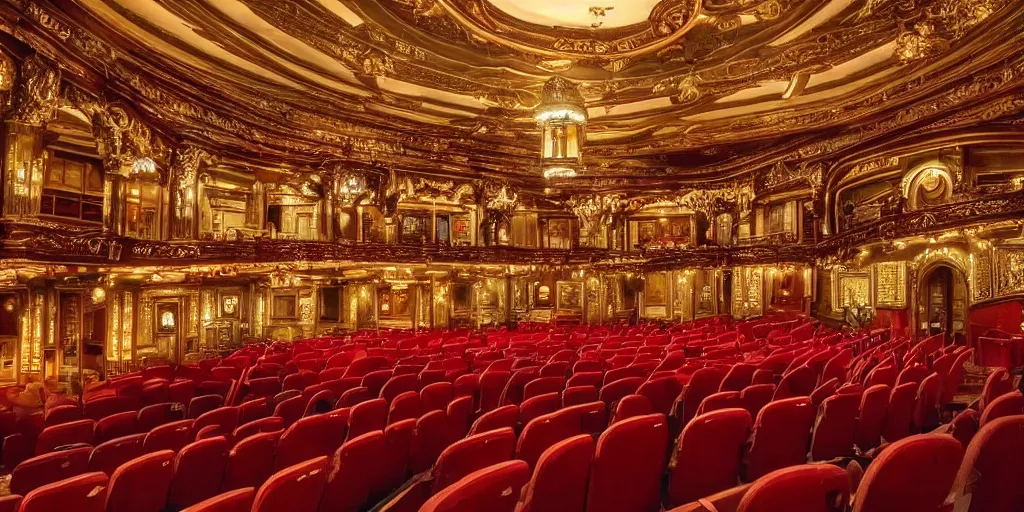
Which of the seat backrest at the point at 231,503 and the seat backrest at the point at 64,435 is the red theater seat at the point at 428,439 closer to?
the seat backrest at the point at 231,503

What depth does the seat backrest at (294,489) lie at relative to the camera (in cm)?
276

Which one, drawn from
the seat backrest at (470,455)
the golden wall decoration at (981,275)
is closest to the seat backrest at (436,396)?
the seat backrest at (470,455)

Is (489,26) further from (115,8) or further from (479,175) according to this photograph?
(479,175)

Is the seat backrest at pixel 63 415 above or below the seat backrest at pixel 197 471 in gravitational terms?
below

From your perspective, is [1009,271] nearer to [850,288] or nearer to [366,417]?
[850,288]

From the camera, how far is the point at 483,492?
2.50m

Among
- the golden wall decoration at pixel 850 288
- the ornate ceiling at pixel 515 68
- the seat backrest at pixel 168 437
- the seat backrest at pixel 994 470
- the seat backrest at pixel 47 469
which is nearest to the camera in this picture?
the seat backrest at pixel 994 470

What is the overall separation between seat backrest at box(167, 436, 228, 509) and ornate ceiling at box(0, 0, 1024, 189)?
31.3ft

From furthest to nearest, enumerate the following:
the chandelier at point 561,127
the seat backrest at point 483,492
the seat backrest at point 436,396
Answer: the chandelier at point 561,127
the seat backrest at point 436,396
the seat backrest at point 483,492

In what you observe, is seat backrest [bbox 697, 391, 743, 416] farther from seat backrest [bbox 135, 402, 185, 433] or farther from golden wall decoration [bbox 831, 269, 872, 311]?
golden wall decoration [bbox 831, 269, 872, 311]

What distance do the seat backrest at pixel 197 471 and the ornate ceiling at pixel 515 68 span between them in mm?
9554

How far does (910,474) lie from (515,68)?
1578cm

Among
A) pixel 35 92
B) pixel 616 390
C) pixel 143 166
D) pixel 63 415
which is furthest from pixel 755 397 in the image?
pixel 143 166

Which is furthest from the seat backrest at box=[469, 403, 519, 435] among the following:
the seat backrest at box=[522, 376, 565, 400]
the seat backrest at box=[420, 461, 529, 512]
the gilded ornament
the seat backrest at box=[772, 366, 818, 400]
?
the gilded ornament
